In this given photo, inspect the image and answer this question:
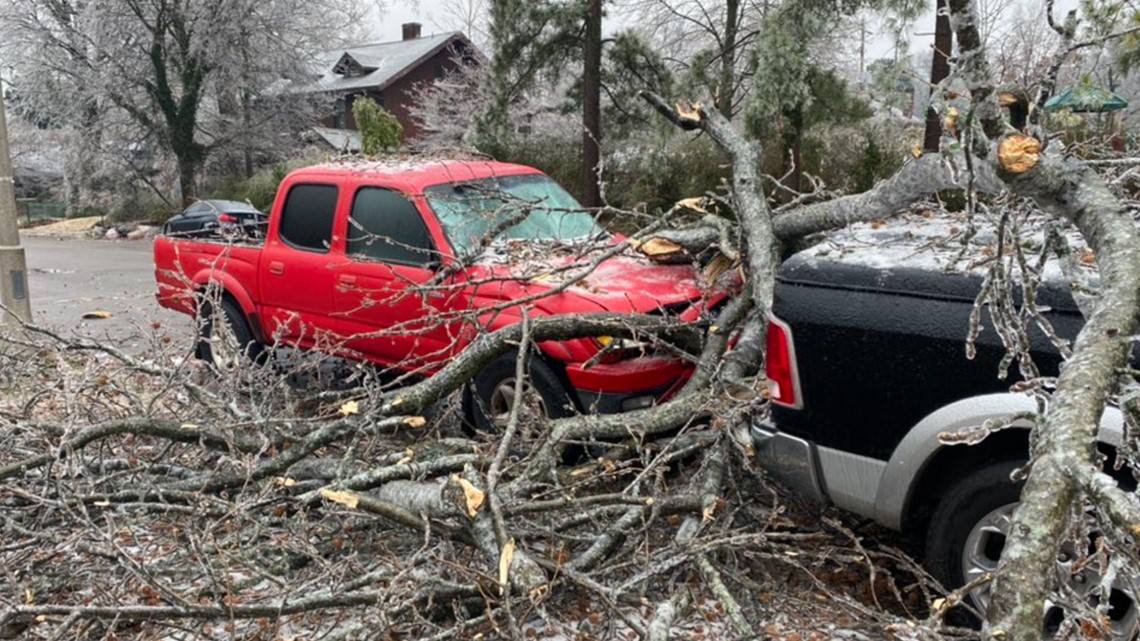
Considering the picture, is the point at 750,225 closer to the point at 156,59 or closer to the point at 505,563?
the point at 505,563

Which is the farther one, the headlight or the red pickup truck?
the red pickup truck

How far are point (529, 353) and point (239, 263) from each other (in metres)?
3.11

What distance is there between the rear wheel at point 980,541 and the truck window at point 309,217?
433 centimetres

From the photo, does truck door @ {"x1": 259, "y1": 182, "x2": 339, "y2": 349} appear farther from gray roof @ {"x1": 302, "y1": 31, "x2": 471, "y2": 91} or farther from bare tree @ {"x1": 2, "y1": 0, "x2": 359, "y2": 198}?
gray roof @ {"x1": 302, "y1": 31, "x2": 471, "y2": 91}

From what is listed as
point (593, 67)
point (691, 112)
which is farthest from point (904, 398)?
point (593, 67)

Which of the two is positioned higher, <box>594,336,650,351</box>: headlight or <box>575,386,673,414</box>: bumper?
<box>594,336,650,351</box>: headlight

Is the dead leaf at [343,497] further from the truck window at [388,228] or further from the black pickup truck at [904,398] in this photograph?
the truck window at [388,228]

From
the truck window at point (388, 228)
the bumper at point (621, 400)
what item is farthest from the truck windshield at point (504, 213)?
the bumper at point (621, 400)

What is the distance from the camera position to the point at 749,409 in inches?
142

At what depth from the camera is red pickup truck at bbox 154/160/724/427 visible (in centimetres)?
463

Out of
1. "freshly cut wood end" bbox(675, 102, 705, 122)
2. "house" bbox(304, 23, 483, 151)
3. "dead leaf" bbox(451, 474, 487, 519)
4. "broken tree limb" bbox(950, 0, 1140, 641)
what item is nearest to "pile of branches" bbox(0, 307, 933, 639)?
"dead leaf" bbox(451, 474, 487, 519)

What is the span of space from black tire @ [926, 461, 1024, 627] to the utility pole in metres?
7.64

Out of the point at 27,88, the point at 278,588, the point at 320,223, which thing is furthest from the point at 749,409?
the point at 27,88

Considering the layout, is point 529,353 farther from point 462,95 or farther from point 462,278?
point 462,95
